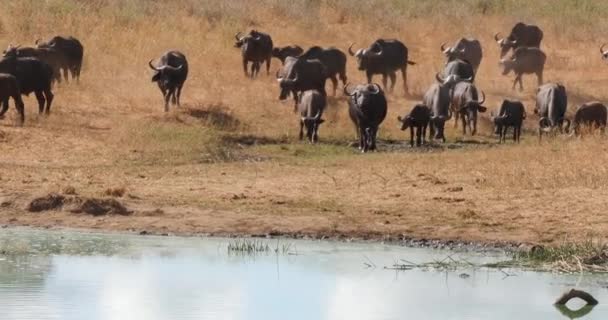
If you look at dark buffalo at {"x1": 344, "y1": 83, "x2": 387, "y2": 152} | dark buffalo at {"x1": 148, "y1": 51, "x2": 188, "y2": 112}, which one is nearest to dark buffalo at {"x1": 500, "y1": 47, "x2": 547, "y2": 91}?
dark buffalo at {"x1": 148, "y1": 51, "x2": 188, "y2": 112}

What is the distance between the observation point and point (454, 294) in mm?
13539

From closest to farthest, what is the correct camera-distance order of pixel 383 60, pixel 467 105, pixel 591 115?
pixel 591 115, pixel 467 105, pixel 383 60

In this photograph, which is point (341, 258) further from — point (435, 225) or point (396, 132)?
point (396, 132)

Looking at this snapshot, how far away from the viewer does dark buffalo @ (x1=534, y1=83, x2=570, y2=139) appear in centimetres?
2738

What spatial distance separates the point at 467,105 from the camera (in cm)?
2805

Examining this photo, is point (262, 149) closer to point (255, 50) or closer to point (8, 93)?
point (8, 93)

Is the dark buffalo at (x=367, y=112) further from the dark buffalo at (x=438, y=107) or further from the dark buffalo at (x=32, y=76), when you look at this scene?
the dark buffalo at (x=32, y=76)

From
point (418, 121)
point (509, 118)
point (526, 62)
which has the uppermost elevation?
point (526, 62)

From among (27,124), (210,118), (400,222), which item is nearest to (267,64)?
(210,118)

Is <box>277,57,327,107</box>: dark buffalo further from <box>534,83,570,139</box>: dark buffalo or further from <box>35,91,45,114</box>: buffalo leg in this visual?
<box>35,91,45,114</box>: buffalo leg

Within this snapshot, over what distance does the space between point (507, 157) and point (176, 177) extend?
4.81 metres

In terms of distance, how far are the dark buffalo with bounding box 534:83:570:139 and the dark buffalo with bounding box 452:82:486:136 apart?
1.05 metres

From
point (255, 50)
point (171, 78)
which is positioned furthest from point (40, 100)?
point (255, 50)

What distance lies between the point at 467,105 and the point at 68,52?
9024 mm
